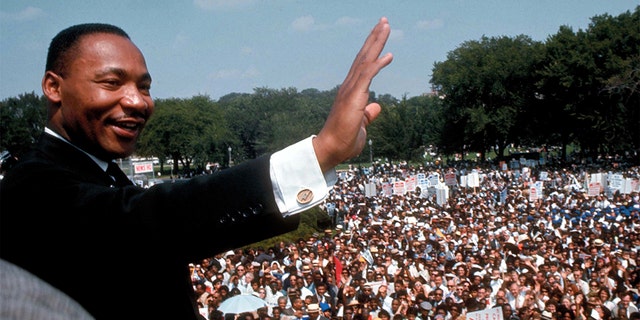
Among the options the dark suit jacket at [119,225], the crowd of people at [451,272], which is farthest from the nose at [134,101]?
the crowd of people at [451,272]

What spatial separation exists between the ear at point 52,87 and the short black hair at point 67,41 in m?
0.01

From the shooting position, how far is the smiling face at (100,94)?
4.36 ft

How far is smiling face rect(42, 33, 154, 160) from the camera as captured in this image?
1328 millimetres

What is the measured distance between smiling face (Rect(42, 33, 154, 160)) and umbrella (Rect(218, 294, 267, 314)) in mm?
6992

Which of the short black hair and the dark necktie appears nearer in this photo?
the short black hair

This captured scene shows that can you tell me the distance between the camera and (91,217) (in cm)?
100

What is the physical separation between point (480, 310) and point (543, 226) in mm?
8737

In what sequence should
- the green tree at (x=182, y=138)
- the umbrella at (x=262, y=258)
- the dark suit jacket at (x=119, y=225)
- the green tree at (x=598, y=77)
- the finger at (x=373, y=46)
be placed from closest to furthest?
the dark suit jacket at (x=119, y=225) < the finger at (x=373, y=46) < the umbrella at (x=262, y=258) < the green tree at (x=598, y=77) < the green tree at (x=182, y=138)

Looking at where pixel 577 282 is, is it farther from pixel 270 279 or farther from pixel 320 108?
pixel 320 108

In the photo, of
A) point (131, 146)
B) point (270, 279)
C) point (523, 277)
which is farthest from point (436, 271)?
point (131, 146)

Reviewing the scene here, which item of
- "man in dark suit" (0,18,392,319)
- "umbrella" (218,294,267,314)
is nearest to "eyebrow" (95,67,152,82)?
"man in dark suit" (0,18,392,319)

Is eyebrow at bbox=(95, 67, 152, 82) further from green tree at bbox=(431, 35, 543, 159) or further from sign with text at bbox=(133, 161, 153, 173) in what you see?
green tree at bbox=(431, 35, 543, 159)

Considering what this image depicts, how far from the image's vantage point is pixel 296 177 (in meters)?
1.07

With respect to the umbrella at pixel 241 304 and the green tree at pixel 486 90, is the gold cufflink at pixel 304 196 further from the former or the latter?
the green tree at pixel 486 90
